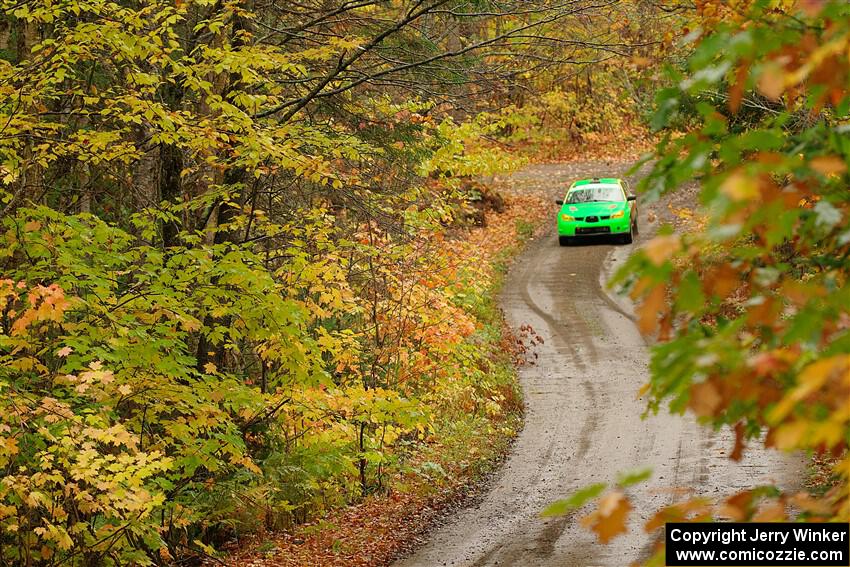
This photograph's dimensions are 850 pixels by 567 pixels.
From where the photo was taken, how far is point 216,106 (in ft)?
28.7

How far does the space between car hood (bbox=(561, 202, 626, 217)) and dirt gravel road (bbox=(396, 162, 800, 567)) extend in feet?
12.2

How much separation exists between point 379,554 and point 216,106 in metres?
5.02

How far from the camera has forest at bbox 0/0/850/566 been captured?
2.54m

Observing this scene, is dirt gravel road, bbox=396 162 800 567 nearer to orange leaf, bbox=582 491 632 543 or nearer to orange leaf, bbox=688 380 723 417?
orange leaf, bbox=582 491 632 543

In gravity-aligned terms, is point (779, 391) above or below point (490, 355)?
above

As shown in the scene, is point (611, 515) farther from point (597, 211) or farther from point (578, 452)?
point (597, 211)

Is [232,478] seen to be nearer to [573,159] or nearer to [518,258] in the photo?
[518,258]

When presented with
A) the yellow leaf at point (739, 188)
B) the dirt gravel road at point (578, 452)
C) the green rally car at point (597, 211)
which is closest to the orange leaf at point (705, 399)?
the yellow leaf at point (739, 188)

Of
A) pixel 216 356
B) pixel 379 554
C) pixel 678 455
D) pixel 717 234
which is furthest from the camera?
pixel 678 455

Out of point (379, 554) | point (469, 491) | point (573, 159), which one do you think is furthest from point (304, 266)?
point (573, 159)

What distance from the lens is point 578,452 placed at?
13602 millimetres

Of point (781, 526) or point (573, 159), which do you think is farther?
point (573, 159)
